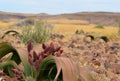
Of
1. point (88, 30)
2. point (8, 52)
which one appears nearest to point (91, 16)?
point (88, 30)

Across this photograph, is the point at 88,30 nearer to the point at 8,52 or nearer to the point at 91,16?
the point at 8,52

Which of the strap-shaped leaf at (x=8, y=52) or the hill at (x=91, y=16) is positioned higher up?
the strap-shaped leaf at (x=8, y=52)

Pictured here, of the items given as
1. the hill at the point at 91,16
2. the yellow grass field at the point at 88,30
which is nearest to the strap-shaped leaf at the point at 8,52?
the yellow grass field at the point at 88,30

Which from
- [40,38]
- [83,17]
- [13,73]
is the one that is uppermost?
[13,73]

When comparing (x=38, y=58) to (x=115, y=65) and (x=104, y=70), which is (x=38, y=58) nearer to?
(x=104, y=70)

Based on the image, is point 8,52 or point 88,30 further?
point 88,30

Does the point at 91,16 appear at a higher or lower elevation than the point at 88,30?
lower

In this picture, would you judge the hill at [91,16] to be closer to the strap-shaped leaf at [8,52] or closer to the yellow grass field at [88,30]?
the yellow grass field at [88,30]

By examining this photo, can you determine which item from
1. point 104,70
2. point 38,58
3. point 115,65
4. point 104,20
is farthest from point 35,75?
point 104,20

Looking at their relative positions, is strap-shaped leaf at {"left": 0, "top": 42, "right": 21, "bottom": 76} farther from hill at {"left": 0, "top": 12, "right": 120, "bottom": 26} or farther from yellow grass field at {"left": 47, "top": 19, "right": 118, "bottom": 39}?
hill at {"left": 0, "top": 12, "right": 120, "bottom": 26}

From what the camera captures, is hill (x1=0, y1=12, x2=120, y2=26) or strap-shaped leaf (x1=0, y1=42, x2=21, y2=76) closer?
strap-shaped leaf (x1=0, y1=42, x2=21, y2=76)

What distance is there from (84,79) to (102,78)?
1.98 meters

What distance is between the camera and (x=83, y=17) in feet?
264

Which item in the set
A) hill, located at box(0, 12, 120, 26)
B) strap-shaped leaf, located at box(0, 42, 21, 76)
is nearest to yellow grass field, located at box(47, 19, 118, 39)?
strap-shaped leaf, located at box(0, 42, 21, 76)
